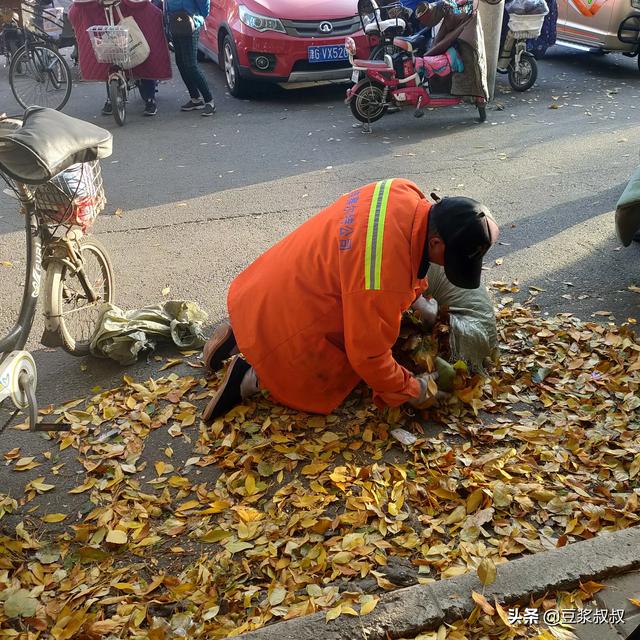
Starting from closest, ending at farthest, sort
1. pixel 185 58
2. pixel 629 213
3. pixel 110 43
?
pixel 629 213
pixel 110 43
pixel 185 58

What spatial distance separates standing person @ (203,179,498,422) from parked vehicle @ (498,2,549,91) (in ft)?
22.4

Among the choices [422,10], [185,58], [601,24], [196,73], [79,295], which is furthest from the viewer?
[601,24]

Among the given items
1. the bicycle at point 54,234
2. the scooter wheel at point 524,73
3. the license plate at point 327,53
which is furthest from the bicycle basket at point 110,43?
the scooter wheel at point 524,73

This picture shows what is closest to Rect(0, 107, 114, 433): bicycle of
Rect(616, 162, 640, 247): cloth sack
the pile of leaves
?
the pile of leaves

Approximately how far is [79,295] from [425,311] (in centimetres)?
205

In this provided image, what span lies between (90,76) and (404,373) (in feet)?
22.9

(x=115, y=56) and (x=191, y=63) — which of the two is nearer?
(x=115, y=56)

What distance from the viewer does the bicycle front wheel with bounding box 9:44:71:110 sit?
891 centimetres

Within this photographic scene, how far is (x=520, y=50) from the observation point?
935 centimetres

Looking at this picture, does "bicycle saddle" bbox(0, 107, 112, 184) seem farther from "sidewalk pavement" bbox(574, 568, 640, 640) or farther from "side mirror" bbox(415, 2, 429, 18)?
"side mirror" bbox(415, 2, 429, 18)

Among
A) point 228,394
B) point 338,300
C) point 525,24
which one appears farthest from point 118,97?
point 338,300

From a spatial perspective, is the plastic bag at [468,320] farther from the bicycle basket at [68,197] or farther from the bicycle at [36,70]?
the bicycle at [36,70]

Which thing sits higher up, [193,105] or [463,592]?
[193,105]

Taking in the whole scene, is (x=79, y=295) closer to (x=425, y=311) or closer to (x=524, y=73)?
(x=425, y=311)
